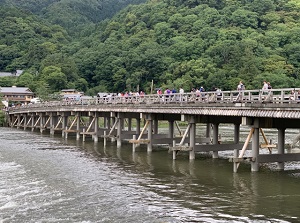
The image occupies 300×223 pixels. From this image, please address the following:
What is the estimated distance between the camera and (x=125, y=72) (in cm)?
10888

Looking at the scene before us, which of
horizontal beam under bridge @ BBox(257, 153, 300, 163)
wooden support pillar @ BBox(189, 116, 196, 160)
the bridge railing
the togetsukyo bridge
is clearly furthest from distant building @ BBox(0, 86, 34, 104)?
horizontal beam under bridge @ BBox(257, 153, 300, 163)

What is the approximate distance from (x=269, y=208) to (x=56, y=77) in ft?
314

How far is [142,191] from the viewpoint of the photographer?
1878 cm

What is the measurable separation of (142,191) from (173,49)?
97.0 metres

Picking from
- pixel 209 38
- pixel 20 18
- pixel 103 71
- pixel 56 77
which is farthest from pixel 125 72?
pixel 20 18

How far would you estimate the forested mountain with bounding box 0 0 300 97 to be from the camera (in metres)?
96.1

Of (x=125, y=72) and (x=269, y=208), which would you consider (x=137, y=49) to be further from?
(x=269, y=208)

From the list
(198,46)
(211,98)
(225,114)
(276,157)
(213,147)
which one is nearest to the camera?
(276,157)

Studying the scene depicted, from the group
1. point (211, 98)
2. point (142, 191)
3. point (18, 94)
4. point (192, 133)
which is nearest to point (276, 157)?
point (211, 98)

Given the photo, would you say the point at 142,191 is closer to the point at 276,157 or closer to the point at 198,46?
the point at 276,157

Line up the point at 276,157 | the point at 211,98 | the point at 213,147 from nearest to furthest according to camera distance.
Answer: the point at 276,157, the point at 211,98, the point at 213,147

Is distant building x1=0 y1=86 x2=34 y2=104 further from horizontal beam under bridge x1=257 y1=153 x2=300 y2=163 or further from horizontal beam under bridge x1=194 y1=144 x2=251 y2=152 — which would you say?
horizontal beam under bridge x1=257 y1=153 x2=300 y2=163

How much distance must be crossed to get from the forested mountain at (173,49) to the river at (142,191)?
65.6 m

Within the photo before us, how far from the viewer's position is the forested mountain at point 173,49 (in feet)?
315
